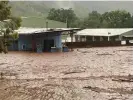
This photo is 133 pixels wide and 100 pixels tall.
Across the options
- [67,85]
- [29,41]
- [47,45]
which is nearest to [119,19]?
[47,45]

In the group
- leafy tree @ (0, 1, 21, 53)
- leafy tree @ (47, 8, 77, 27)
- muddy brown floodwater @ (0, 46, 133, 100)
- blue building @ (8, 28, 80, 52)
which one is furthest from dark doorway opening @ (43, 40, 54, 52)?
leafy tree @ (47, 8, 77, 27)

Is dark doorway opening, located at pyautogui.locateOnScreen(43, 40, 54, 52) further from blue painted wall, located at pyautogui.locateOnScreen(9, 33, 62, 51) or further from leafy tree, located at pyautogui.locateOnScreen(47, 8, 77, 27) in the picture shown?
leafy tree, located at pyautogui.locateOnScreen(47, 8, 77, 27)

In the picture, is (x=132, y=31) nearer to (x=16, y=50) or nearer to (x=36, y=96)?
(x=16, y=50)

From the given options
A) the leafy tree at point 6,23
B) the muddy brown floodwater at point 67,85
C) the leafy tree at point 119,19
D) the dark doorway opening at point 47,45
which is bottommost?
the muddy brown floodwater at point 67,85

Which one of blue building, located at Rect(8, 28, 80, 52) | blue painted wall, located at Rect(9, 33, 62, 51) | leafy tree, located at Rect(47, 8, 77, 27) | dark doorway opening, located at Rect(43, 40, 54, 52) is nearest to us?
blue building, located at Rect(8, 28, 80, 52)

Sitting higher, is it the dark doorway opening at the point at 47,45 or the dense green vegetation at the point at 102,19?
the dense green vegetation at the point at 102,19

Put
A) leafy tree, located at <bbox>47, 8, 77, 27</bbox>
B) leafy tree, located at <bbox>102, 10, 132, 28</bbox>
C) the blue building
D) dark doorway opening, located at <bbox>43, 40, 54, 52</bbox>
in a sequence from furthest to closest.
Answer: leafy tree, located at <bbox>47, 8, 77, 27</bbox> < leafy tree, located at <bbox>102, 10, 132, 28</bbox> < dark doorway opening, located at <bbox>43, 40, 54, 52</bbox> < the blue building

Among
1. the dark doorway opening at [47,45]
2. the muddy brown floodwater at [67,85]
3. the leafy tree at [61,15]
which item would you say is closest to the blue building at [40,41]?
the dark doorway opening at [47,45]

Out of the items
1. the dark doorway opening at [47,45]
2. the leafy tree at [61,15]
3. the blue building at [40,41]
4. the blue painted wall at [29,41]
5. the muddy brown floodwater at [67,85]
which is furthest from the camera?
the leafy tree at [61,15]

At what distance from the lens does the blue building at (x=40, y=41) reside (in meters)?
43.6

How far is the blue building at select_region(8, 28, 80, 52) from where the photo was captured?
4356 cm

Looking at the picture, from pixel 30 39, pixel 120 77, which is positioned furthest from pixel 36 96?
pixel 30 39

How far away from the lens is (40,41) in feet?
145

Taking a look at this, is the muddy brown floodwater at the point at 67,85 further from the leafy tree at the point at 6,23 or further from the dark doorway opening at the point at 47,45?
the dark doorway opening at the point at 47,45
